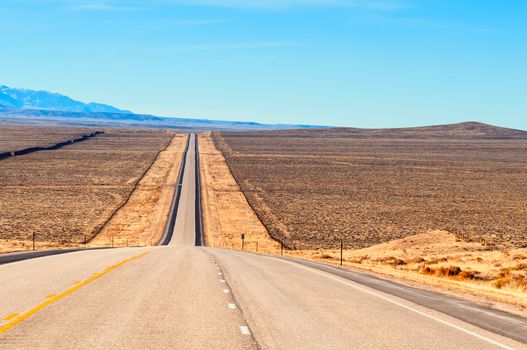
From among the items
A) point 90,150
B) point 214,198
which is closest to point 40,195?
point 214,198

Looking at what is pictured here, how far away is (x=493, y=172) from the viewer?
403ft

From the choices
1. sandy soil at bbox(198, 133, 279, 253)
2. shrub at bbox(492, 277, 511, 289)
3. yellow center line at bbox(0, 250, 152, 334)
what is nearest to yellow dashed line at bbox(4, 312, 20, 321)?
yellow center line at bbox(0, 250, 152, 334)

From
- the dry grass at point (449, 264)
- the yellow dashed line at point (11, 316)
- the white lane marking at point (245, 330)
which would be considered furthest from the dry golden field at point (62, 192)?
the white lane marking at point (245, 330)

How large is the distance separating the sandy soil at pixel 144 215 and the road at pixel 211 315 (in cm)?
3218

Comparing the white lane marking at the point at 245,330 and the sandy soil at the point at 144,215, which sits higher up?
the white lane marking at the point at 245,330

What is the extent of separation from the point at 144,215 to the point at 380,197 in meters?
30.3

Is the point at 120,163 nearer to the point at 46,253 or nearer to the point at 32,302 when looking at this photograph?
the point at 46,253

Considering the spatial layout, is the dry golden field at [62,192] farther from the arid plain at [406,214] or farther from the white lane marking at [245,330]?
the white lane marking at [245,330]

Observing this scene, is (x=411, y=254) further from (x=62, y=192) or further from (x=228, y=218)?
(x=62, y=192)

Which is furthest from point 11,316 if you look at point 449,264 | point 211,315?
point 449,264

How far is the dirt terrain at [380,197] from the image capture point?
→ 57469 millimetres

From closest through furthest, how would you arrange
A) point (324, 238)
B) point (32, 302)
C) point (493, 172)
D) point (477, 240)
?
1. point (32, 302)
2. point (477, 240)
3. point (324, 238)
4. point (493, 172)

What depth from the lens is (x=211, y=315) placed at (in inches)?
522

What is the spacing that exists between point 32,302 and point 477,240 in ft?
137
